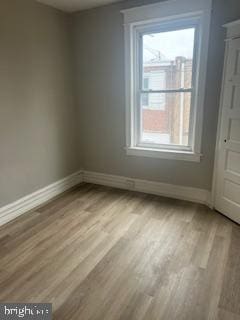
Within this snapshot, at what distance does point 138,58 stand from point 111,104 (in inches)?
28.9

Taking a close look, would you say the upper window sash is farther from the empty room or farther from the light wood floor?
the light wood floor

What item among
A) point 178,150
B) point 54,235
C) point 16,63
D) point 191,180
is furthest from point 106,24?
point 54,235

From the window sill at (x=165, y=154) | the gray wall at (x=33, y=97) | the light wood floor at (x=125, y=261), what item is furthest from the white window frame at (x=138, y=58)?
the gray wall at (x=33, y=97)

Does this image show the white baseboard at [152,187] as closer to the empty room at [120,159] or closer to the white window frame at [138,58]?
the empty room at [120,159]

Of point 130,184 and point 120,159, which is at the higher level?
point 120,159

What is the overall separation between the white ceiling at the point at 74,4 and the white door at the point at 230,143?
1753 millimetres

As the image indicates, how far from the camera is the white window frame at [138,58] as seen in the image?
108 inches

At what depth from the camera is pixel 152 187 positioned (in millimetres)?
3523

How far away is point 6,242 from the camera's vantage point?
244cm

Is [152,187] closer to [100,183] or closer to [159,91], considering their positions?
[100,183]

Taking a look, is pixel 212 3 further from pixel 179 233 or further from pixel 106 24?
pixel 179 233

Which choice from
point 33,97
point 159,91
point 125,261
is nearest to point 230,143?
point 159,91

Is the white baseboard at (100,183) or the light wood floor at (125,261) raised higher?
the white baseboard at (100,183)

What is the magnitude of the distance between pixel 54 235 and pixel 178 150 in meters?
1.92
